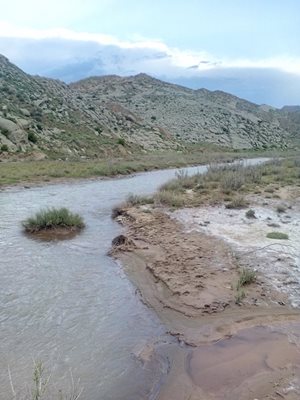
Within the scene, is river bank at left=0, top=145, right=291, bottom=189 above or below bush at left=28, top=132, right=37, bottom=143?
below

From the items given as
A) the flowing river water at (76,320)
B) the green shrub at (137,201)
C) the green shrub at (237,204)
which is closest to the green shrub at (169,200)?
the green shrub at (137,201)

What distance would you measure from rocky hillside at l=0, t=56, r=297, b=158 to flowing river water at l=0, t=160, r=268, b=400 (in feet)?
80.4

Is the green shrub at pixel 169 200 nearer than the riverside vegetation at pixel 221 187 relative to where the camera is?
Yes

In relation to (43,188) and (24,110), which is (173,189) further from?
(24,110)

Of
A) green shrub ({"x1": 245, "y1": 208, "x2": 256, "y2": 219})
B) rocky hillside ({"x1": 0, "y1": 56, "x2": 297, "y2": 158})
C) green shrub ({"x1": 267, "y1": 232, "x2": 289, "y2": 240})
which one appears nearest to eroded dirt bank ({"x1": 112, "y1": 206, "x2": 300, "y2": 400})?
green shrub ({"x1": 267, "y1": 232, "x2": 289, "y2": 240})

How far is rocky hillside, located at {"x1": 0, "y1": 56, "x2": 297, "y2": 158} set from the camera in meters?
41.1

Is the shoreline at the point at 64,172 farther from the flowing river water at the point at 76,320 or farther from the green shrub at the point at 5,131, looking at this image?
the flowing river water at the point at 76,320

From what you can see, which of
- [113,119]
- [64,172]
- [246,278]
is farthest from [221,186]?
[113,119]

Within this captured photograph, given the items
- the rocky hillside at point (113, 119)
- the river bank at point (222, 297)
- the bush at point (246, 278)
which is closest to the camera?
the river bank at point (222, 297)

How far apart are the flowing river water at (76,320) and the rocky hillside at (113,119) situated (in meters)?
24.5

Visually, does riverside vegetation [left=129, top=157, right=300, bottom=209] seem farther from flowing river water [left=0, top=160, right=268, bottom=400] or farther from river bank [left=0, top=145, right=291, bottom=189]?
river bank [left=0, top=145, right=291, bottom=189]

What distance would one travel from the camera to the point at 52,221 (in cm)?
1417

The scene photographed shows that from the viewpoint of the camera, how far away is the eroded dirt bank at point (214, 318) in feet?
19.0

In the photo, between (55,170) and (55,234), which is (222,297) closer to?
(55,234)
